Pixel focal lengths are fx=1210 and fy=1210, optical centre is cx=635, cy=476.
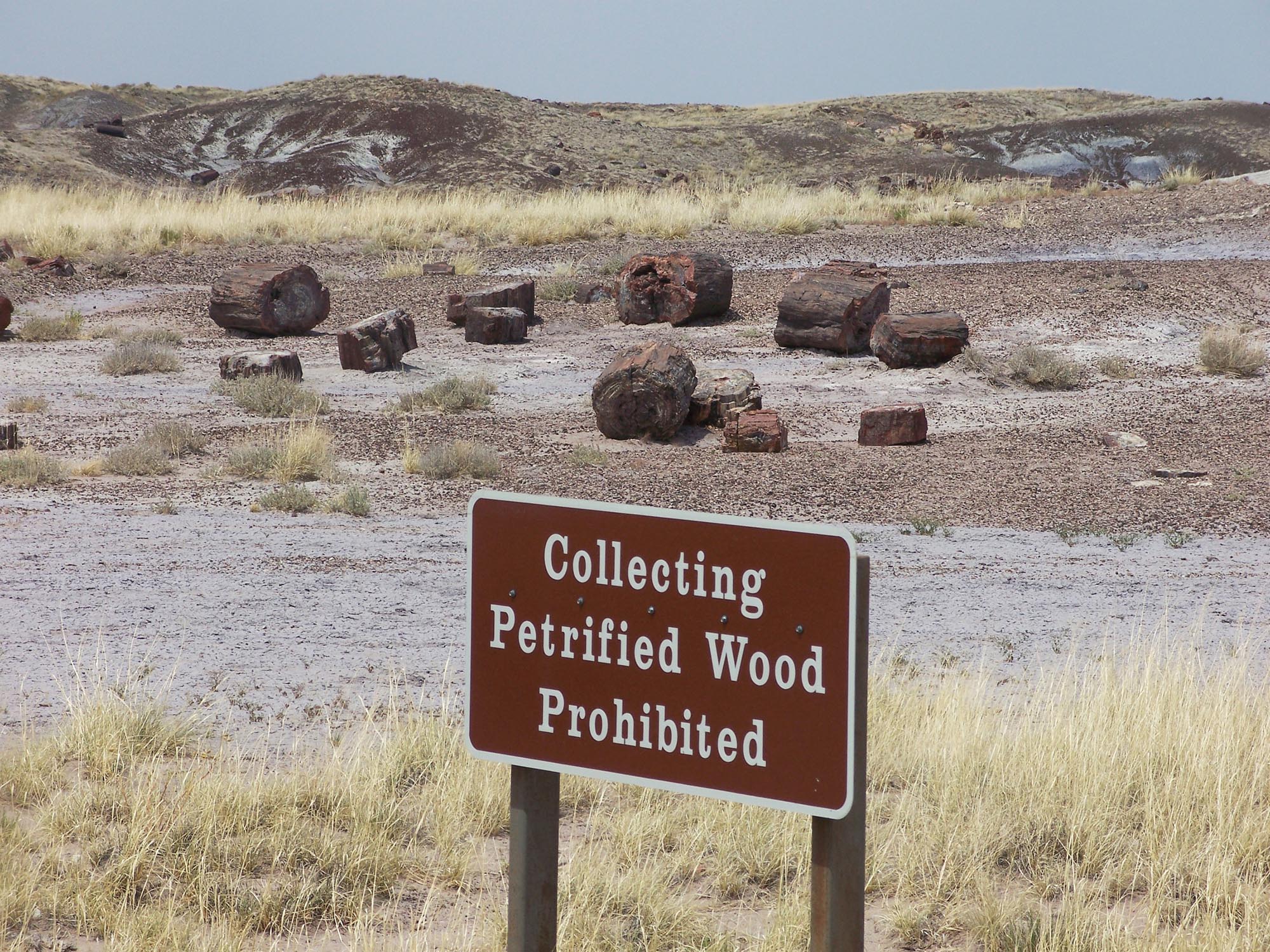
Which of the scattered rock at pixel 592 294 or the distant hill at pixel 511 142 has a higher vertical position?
the distant hill at pixel 511 142

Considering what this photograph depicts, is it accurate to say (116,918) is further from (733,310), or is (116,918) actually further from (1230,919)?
(733,310)

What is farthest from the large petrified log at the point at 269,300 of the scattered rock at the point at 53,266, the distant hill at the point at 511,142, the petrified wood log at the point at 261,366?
the distant hill at the point at 511,142

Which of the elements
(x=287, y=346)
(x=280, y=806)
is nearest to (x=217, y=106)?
(x=287, y=346)

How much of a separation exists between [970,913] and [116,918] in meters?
2.68

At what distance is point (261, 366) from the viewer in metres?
15.0

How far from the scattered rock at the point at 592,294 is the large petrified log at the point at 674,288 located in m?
1.49

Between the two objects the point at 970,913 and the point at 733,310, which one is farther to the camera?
the point at 733,310

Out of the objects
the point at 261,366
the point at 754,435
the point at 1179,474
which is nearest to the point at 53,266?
the point at 261,366

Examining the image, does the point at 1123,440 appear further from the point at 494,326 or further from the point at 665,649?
the point at 665,649

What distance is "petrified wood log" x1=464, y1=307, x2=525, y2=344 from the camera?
1778cm

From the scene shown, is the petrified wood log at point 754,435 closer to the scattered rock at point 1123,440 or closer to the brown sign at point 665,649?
the scattered rock at point 1123,440

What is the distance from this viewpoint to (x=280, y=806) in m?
4.48

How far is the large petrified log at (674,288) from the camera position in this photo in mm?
18141

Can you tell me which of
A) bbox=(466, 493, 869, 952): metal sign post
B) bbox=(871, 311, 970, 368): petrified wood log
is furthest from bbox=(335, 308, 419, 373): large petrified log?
bbox=(466, 493, 869, 952): metal sign post
